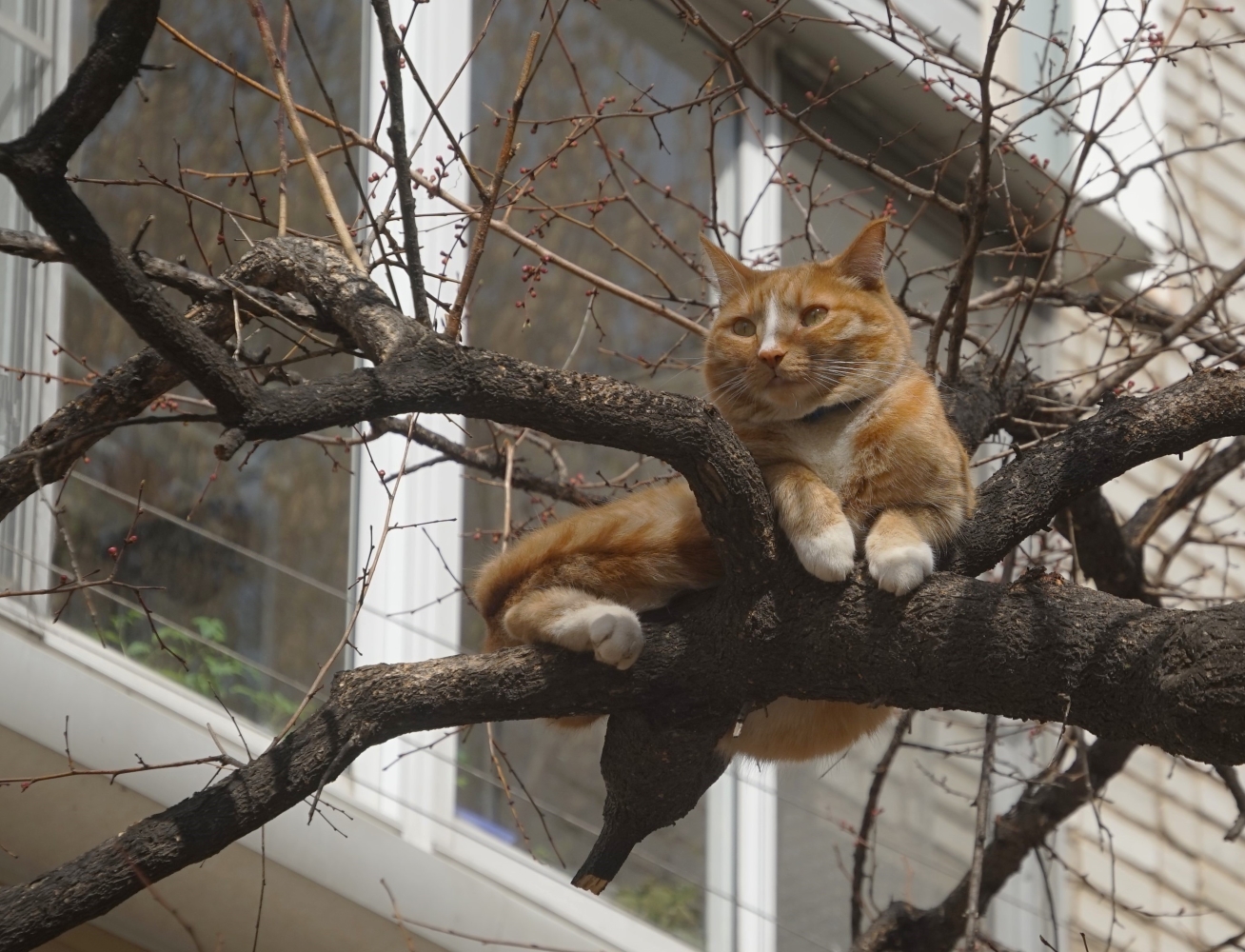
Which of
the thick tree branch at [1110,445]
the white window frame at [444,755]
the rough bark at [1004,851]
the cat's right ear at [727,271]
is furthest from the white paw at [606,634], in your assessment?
the white window frame at [444,755]

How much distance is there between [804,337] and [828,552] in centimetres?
74

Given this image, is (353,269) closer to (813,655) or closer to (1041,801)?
(813,655)

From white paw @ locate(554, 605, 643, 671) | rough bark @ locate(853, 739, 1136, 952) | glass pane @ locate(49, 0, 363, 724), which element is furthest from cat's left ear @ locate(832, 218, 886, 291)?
glass pane @ locate(49, 0, 363, 724)

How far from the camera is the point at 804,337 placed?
283 centimetres

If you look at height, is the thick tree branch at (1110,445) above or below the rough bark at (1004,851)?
above

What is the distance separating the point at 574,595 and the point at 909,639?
68 cm

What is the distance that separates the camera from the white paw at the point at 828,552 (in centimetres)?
221

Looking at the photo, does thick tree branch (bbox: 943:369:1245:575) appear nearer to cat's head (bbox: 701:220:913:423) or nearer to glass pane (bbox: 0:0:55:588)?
cat's head (bbox: 701:220:913:423)

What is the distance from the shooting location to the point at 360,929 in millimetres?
4203

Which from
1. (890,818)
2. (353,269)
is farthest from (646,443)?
(890,818)

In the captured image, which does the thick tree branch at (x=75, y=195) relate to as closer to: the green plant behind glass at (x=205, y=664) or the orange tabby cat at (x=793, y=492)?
the orange tabby cat at (x=793, y=492)

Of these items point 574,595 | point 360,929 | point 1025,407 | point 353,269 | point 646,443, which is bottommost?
point 360,929

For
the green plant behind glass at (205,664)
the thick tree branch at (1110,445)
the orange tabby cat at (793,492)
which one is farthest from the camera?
the green plant behind glass at (205,664)

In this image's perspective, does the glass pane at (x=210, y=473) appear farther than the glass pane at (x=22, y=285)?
Yes
